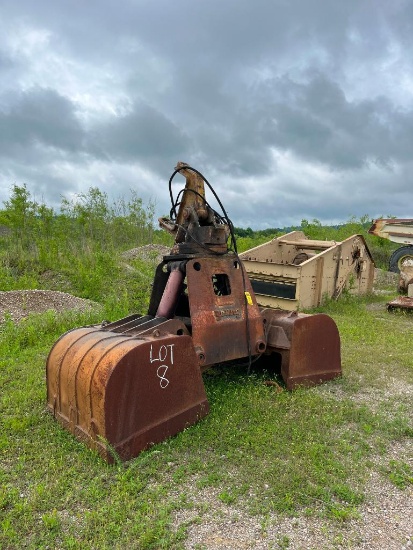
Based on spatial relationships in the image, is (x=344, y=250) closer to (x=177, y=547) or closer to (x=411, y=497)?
(x=411, y=497)

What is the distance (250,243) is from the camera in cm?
1648

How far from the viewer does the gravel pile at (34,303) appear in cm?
754

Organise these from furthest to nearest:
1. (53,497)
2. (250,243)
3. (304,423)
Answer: (250,243) < (304,423) < (53,497)

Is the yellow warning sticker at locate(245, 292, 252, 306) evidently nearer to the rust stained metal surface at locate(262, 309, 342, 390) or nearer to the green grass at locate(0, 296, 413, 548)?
the rust stained metal surface at locate(262, 309, 342, 390)

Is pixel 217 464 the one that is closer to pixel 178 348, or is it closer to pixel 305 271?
pixel 178 348

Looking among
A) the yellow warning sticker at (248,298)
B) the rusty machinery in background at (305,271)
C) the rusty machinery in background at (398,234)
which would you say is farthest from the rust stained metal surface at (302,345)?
the rusty machinery in background at (398,234)

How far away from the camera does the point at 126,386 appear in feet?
9.98

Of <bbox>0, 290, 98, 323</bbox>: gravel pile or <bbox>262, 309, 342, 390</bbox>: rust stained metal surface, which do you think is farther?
<bbox>0, 290, 98, 323</bbox>: gravel pile

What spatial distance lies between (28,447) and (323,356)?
109 inches

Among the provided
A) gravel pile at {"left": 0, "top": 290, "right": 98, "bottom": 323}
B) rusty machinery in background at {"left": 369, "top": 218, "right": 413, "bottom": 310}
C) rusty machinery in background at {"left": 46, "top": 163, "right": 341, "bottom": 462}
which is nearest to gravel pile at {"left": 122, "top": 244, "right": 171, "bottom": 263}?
gravel pile at {"left": 0, "top": 290, "right": 98, "bottom": 323}

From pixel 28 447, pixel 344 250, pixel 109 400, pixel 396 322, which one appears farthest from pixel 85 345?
pixel 344 250

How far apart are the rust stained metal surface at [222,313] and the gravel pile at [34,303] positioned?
13.8 ft

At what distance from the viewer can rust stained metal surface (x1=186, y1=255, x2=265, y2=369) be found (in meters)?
3.75

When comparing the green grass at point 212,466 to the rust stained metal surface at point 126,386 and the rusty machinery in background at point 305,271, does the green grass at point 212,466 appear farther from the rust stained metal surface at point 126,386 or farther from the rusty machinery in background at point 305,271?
the rusty machinery in background at point 305,271
